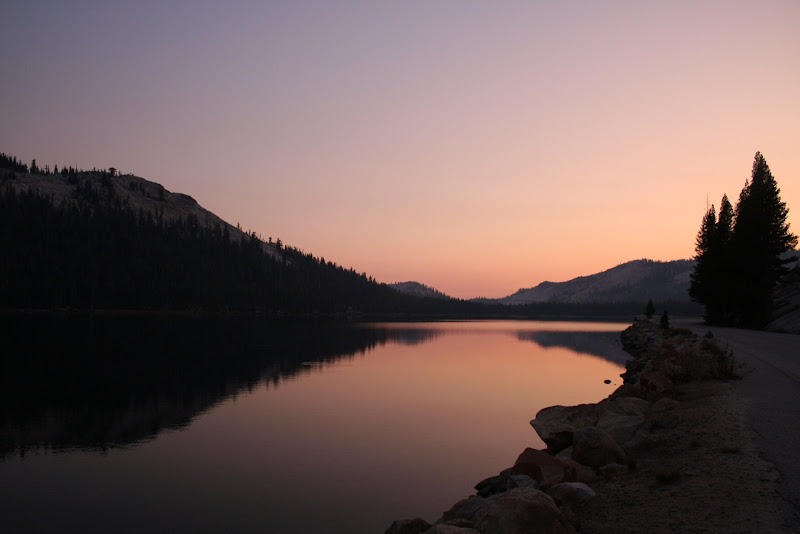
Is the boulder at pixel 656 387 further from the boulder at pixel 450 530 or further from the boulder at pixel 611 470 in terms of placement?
the boulder at pixel 450 530

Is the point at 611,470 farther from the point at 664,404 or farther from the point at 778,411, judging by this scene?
the point at 664,404

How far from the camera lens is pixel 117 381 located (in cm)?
3431

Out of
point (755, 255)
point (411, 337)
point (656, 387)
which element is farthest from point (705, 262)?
point (656, 387)

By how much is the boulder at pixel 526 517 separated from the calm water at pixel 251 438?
17.6ft

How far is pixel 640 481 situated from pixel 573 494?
1792 millimetres

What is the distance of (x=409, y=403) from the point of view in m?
Answer: 30.2

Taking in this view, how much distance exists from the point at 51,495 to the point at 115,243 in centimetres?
19099

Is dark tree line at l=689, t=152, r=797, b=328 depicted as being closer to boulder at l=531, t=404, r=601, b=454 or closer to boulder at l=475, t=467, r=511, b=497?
boulder at l=531, t=404, r=601, b=454

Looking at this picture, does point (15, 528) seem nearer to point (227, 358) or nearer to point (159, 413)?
point (159, 413)

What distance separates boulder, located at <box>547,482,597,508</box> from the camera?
396 inches

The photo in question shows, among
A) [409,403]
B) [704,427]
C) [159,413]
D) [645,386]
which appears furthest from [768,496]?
[159,413]

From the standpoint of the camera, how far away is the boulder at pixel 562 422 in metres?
16.8

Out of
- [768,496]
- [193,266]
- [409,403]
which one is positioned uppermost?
[193,266]

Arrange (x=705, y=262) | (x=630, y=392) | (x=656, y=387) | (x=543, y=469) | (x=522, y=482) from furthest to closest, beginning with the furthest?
(x=705, y=262) → (x=630, y=392) → (x=656, y=387) → (x=543, y=469) → (x=522, y=482)
